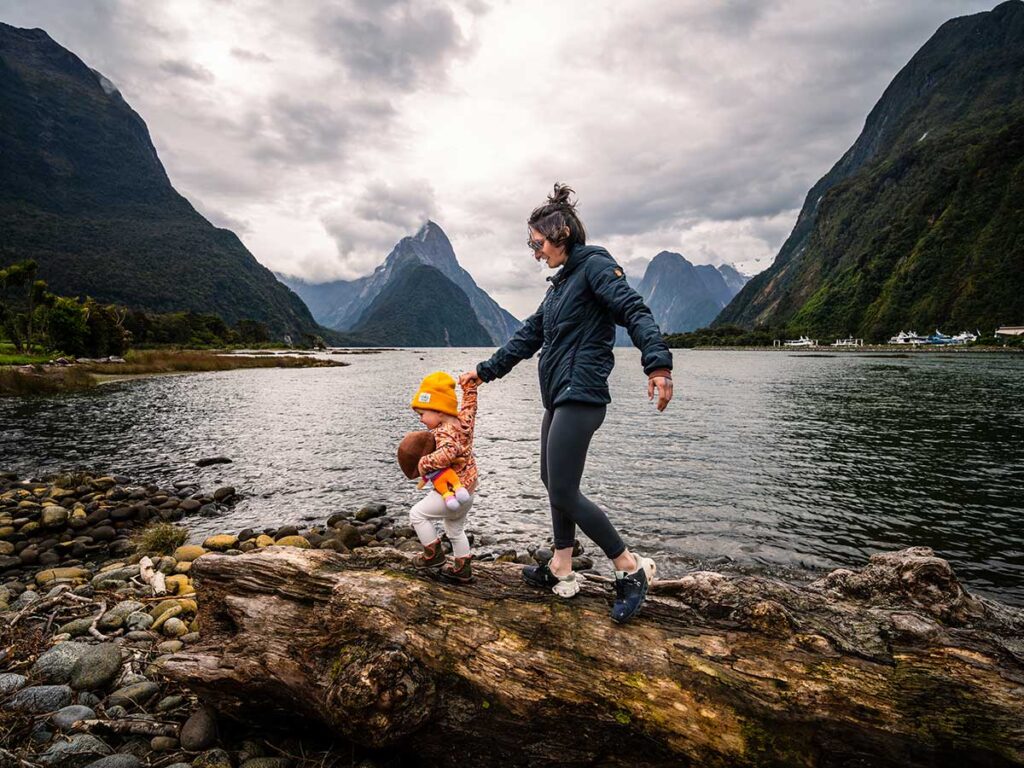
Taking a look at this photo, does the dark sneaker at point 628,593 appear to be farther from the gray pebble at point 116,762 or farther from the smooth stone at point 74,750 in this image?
the smooth stone at point 74,750

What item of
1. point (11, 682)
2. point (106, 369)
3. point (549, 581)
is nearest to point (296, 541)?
point (11, 682)

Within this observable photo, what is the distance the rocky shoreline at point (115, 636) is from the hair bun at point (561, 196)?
17.6 ft

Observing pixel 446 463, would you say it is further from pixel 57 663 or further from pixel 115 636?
pixel 115 636

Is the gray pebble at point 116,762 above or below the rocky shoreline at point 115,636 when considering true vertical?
above

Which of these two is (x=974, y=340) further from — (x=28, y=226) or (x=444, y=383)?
(x=28, y=226)

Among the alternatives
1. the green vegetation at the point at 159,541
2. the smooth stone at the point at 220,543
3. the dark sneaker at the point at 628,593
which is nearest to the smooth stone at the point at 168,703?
the dark sneaker at the point at 628,593

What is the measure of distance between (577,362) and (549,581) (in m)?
2.38

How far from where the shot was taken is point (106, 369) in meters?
58.6

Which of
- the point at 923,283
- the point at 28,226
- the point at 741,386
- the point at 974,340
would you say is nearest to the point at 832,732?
the point at 741,386

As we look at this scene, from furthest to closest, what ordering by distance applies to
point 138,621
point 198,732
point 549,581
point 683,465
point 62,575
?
point 683,465, point 62,575, point 138,621, point 549,581, point 198,732

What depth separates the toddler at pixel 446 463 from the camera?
518 cm

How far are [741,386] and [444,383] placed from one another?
53.1 meters

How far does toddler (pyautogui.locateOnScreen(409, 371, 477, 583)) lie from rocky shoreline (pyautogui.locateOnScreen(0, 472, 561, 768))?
1759 mm

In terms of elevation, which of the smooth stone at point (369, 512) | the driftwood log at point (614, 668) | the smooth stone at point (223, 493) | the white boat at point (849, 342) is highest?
the white boat at point (849, 342)
